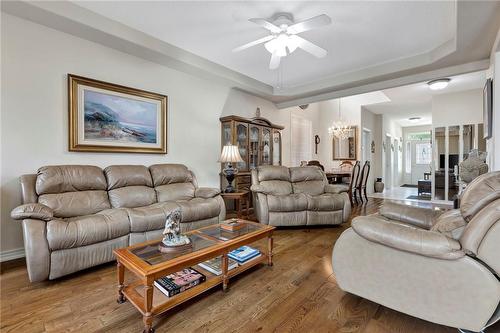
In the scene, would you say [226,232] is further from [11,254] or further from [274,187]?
[11,254]

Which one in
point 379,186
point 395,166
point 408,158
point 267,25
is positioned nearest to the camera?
point 267,25

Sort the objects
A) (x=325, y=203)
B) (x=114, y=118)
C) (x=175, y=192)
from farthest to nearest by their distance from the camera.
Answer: (x=325, y=203), (x=175, y=192), (x=114, y=118)

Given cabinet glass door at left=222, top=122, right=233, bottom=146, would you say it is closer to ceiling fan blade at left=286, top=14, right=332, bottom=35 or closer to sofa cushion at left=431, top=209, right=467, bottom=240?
ceiling fan blade at left=286, top=14, right=332, bottom=35

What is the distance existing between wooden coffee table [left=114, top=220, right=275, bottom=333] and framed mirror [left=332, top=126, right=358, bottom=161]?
222 inches

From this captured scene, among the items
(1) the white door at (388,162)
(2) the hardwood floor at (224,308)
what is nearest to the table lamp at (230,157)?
(2) the hardwood floor at (224,308)

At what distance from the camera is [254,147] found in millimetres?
4891

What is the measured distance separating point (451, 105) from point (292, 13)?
5424 millimetres

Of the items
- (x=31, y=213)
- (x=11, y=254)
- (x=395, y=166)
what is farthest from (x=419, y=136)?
(x=11, y=254)

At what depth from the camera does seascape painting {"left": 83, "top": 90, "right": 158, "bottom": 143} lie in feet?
9.71

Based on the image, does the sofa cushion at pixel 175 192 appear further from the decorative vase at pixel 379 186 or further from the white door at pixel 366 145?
the decorative vase at pixel 379 186

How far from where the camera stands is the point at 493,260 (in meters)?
1.22

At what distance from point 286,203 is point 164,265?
2298 millimetres

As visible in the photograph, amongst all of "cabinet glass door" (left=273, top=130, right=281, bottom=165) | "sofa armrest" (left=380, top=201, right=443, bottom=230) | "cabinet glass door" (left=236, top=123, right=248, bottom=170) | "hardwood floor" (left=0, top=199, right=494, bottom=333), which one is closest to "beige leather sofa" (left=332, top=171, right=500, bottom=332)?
"hardwood floor" (left=0, top=199, right=494, bottom=333)

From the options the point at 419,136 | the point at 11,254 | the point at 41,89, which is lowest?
the point at 11,254
